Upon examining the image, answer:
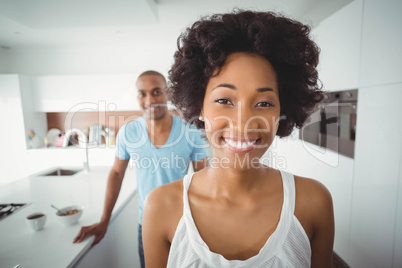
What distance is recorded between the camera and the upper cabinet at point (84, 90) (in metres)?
2.98

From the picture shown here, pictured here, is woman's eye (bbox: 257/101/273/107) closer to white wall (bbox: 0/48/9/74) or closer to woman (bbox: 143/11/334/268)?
woman (bbox: 143/11/334/268)

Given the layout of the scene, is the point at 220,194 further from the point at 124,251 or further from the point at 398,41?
the point at 398,41

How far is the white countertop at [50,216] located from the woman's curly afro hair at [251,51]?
79 cm

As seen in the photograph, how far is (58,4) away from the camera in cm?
134

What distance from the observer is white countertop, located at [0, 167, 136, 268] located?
2.63 ft

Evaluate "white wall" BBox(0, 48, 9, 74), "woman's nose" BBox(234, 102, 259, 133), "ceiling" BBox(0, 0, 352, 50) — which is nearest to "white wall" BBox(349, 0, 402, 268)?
"ceiling" BBox(0, 0, 352, 50)

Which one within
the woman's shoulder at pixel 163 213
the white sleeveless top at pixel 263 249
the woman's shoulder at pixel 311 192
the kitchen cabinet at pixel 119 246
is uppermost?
the woman's shoulder at pixel 311 192

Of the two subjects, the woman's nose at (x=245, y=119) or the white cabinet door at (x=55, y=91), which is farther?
the white cabinet door at (x=55, y=91)

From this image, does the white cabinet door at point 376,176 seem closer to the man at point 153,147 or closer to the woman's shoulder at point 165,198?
the man at point 153,147

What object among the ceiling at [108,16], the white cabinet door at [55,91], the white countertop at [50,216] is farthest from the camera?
the white cabinet door at [55,91]

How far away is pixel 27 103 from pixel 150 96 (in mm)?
2732

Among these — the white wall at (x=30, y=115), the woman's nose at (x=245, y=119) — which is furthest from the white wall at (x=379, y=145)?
the white wall at (x=30, y=115)

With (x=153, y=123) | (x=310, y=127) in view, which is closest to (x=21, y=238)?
(x=153, y=123)

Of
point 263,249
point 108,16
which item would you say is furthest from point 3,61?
point 263,249
